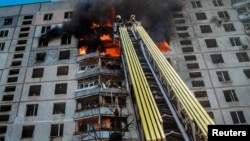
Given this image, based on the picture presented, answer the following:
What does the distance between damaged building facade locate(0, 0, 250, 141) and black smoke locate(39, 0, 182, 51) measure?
728mm

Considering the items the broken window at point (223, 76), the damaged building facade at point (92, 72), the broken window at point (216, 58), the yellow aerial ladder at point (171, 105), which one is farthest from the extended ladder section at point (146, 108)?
the broken window at point (216, 58)

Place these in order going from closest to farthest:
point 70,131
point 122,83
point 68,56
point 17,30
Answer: point 70,131
point 122,83
point 68,56
point 17,30

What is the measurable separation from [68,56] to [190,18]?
55.8 feet

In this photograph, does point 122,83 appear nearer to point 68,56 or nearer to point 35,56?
point 68,56

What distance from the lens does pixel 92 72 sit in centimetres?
3319

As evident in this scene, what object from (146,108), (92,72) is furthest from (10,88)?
(146,108)

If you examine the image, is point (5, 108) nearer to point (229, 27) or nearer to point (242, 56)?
point (242, 56)

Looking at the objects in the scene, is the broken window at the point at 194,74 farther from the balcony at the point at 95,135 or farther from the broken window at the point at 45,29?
the broken window at the point at 45,29

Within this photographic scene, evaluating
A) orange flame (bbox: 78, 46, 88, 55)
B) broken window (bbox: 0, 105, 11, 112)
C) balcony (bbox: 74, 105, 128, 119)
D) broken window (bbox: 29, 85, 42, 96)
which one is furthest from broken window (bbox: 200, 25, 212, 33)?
broken window (bbox: 0, 105, 11, 112)

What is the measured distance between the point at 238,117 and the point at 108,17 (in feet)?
74.3

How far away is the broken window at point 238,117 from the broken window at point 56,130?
17058 mm

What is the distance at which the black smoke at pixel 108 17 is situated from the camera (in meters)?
39.1

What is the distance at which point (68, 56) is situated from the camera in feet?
122

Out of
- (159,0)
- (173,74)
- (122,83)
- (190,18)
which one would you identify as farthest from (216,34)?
(173,74)
